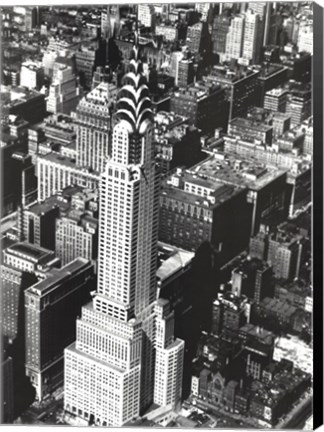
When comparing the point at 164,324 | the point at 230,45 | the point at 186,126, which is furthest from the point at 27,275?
the point at 230,45

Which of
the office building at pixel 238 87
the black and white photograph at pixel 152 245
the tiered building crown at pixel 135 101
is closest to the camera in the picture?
the tiered building crown at pixel 135 101

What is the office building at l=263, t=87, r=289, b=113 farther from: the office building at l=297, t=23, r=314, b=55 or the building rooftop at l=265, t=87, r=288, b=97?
the office building at l=297, t=23, r=314, b=55

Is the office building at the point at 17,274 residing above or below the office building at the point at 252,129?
below

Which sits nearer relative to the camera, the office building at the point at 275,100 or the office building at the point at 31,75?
the office building at the point at 31,75

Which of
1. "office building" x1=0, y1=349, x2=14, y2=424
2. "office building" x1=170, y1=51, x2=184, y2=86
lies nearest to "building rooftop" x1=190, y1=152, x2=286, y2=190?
"office building" x1=170, y1=51, x2=184, y2=86

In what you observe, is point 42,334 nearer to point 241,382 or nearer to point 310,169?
point 241,382

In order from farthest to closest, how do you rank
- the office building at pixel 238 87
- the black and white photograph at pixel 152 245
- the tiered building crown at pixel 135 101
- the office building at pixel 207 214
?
the office building at pixel 238 87 → the office building at pixel 207 214 → the black and white photograph at pixel 152 245 → the tiered building crown at pixel 135 101

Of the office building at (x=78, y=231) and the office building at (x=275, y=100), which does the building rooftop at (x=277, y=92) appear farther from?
the office building at (x=78, y=231)

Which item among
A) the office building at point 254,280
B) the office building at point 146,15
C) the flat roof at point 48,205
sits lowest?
the office building at point 254,280

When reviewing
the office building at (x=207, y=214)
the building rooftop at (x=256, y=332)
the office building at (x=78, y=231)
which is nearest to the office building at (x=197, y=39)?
the office building at (x=207, y=214)
